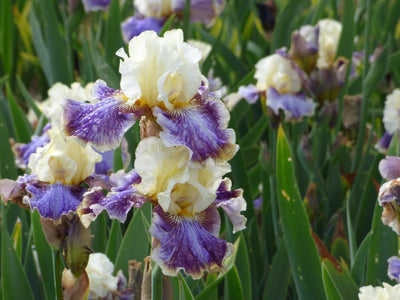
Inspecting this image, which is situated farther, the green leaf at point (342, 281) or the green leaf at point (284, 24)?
the green leaf at point (284, 24)

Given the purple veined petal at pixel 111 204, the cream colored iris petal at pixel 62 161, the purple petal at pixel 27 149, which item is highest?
the purple veined petal at pixel 111 204

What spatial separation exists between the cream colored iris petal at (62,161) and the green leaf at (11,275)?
0.12 meters

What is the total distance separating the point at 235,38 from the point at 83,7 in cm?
80

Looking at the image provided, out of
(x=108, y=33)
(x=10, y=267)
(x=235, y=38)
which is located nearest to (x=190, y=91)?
(x=10, y=267)

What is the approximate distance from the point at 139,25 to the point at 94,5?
17 cm

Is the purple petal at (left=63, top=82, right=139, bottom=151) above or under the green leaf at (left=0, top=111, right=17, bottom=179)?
above

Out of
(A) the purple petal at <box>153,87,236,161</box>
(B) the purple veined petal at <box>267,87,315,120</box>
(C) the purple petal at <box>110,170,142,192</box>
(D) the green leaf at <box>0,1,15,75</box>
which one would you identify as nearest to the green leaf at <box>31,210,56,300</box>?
(C) the purple petal at <box>110,170,142,192</box>

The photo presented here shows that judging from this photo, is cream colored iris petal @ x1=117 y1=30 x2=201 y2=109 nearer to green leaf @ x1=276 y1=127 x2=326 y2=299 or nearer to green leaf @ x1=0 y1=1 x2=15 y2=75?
green leaf @ x1=276 y1=127 x2=326 y2=299

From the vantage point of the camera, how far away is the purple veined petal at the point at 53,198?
2.98 ft

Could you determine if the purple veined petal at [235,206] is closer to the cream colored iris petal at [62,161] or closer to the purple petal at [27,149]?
the cream colored iris petal at [62,161]

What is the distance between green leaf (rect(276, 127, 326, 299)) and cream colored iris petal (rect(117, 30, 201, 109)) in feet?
1.29

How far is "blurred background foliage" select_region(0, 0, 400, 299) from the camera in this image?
1.06 metres

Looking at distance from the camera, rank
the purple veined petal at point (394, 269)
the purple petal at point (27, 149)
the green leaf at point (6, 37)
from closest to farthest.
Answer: the purple veined petal at point (394, 269), the purple petal at point (27, 149), the green leaf at point (6, 37)

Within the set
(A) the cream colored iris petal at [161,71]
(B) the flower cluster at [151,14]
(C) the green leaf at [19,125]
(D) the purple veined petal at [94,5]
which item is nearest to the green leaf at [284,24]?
(B) the flower cluster at [151,14]
